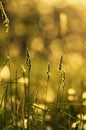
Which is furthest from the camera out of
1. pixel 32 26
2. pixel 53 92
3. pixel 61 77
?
pixel 32 26

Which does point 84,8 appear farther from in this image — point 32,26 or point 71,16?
point 32,26

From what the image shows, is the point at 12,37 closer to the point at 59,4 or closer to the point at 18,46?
the point at 18,46

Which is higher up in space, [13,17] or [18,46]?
[13,17]

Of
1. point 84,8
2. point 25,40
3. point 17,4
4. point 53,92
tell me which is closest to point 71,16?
point 84,8

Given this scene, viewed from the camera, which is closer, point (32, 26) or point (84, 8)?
point (32, 26)

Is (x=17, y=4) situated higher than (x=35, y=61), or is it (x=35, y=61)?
(x=17, y=4)

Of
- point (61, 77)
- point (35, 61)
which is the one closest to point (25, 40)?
point (35, 61)

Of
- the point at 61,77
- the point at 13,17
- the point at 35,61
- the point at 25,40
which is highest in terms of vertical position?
the point at 13,17

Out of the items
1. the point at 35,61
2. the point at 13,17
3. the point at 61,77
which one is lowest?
the point at 61,77

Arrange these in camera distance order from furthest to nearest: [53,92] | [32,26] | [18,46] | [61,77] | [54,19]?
[54,19]
[32,26]
[18,46]
[53,92]
[61,77]
